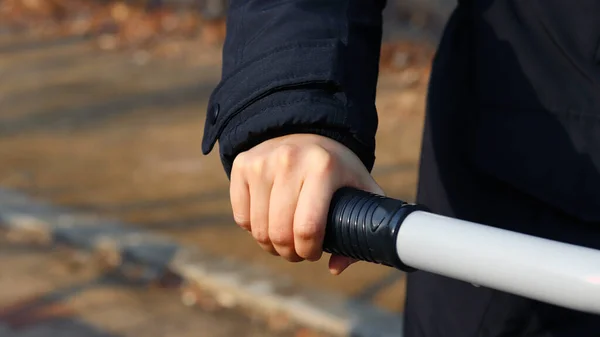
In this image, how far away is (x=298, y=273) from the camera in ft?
12.3

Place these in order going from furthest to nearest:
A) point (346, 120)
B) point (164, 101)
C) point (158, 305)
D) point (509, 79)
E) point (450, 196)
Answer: point (164, 101) < point (158, 305) < point (450, 196) < point (509, 79) < point (346, 120)

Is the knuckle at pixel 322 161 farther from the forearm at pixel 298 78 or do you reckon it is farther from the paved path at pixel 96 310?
the paved path at pixel 96 310

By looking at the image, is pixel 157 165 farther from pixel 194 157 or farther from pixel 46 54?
pixel 46 54

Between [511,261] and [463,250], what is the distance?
6cm

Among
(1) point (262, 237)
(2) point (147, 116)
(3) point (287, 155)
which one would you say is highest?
(3) point (287, 155)

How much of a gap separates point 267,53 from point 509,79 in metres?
0.46

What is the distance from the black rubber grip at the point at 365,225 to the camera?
41.4 inches

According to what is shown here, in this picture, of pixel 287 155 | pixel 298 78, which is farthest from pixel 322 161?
pixel 298 78

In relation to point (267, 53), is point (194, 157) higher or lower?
lower

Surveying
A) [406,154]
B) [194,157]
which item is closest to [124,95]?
[194,157]

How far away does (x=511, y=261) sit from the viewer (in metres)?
0.94

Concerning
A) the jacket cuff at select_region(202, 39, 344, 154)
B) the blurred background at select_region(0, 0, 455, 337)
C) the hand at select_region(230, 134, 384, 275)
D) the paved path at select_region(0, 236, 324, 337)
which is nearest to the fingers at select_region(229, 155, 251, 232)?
the hand at select_region(230, 134, 384, 275)

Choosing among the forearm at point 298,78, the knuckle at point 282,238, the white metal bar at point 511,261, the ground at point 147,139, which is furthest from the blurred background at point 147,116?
the white metal bar at point 511,261

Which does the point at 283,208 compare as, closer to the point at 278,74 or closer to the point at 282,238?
the point at 282,238
